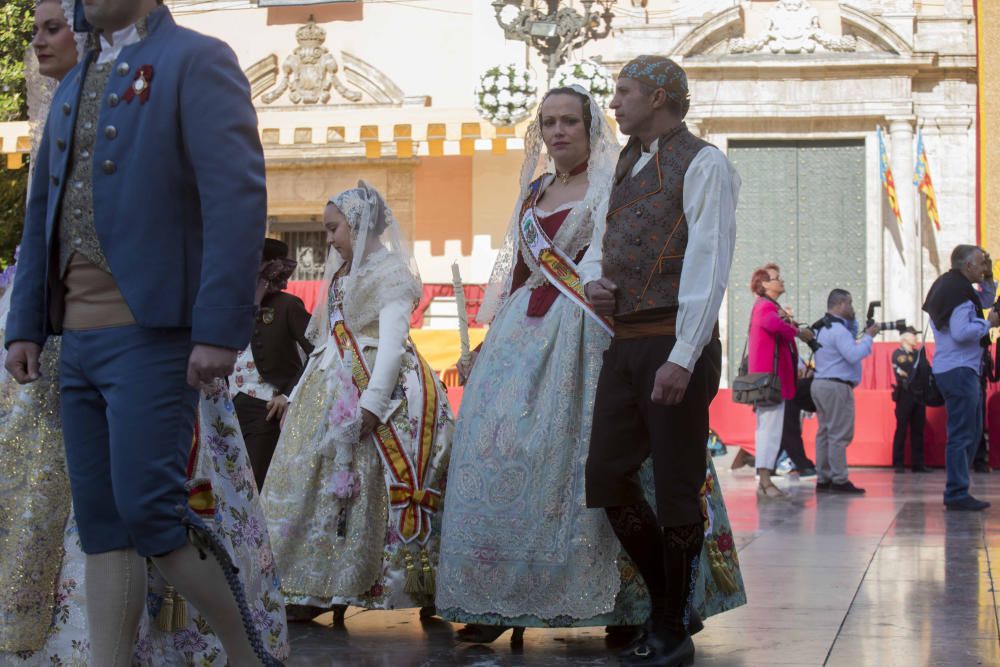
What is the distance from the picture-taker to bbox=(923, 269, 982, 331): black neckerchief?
9.23m

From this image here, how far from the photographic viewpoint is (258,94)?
23.5m

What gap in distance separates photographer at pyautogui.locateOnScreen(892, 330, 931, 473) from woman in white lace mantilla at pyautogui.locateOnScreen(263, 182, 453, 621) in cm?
858

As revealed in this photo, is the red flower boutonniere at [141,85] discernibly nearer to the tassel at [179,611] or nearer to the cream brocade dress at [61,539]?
the cream brocade dress at [61,539]

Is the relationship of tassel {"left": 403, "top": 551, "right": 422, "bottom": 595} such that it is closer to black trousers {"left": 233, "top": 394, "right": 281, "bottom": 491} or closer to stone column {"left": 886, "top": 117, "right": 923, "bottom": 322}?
black trousers {"left": 233, "top": 394, "right": 281, "bottom": 491}

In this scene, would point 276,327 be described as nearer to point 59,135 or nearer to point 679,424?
point 679,424

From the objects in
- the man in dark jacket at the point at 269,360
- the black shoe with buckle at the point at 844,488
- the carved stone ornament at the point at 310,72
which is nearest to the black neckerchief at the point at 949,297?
the black shoe with buckle at the point at 844,488

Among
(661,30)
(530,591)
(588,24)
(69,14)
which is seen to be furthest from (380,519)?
(661,30)

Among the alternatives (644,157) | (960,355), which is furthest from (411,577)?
(960,355)

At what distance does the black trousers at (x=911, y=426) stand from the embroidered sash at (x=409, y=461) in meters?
8.69

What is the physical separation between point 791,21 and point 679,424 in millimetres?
17571

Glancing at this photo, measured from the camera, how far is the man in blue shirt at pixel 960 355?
9.21 meters

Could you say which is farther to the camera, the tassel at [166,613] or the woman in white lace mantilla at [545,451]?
the woman in white lace mantilla at [545,451]

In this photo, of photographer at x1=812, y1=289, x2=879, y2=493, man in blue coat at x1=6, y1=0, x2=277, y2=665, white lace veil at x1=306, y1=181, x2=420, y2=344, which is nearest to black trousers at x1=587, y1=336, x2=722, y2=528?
white lace veil at x1=306, y1=181, x2=420, y2=344

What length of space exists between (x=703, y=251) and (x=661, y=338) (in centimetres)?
29
